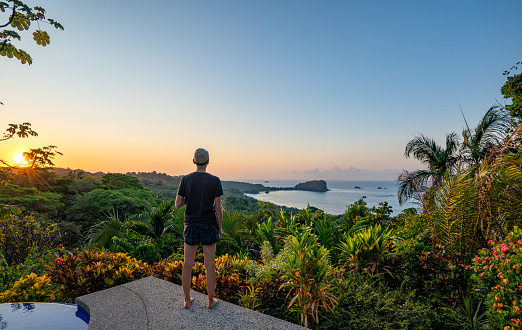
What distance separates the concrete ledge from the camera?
3.28 meters

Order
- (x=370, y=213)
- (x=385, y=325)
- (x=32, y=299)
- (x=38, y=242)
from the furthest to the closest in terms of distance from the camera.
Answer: (x=370, y=213) → (x=38, y=242) → (x=32, y=299) → (x=385, y=325)

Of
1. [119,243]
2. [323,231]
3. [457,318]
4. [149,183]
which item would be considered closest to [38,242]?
[119,243]

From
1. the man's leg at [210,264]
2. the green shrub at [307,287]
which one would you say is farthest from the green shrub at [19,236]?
the green shrub at [307,287]

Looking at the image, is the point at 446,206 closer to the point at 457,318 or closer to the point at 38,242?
the point at 457,318

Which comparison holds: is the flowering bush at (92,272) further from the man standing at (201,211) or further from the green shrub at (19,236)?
the green shrub at (19,236)

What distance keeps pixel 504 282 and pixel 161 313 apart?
13.6ft

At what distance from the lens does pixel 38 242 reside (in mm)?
7969

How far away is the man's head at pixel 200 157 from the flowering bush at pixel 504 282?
381 cm

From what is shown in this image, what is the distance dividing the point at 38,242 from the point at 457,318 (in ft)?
33.3

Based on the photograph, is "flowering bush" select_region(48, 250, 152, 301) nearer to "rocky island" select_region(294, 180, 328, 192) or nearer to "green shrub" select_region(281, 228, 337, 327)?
"green shrub" select_region(281, 228, 337, 327)

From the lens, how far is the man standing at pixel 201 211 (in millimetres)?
3508

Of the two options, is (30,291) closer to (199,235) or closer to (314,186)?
(199,235)

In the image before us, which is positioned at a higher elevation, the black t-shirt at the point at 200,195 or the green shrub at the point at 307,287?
the black t-shirt at the point at 200,195

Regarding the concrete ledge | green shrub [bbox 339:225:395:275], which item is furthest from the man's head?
green shrub [bbox 339:225:395:275]
